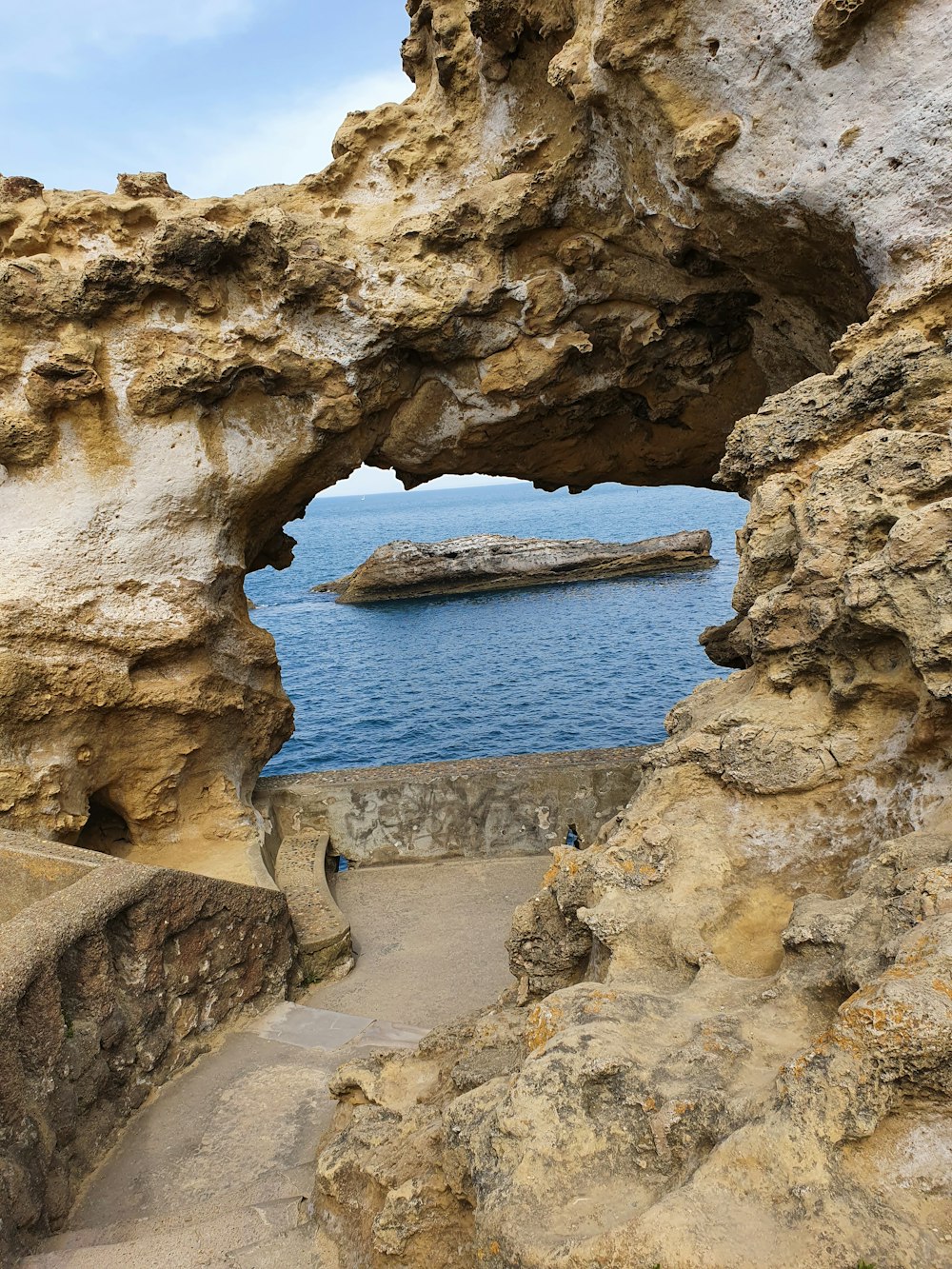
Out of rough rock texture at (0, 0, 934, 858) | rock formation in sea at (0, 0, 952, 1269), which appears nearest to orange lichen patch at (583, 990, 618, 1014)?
rock formation in sea at (0, 0, 952, 1269)

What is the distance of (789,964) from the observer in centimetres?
352

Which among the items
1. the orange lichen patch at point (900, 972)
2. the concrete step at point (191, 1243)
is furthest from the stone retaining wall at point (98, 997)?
the orange lichen patch at point (900, 972)

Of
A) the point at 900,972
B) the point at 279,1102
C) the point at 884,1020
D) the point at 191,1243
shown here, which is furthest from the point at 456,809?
the point at 884,1020

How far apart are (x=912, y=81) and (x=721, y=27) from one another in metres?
1.50

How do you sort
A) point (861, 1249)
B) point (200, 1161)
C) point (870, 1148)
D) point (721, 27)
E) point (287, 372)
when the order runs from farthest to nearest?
1. point (287, 372)
2. point (721, 27)
3. point (200, 1161)
4. point (870, 1148)
5. point (861, 1249)

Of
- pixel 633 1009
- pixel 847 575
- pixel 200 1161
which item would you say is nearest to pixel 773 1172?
pixel 633 1009

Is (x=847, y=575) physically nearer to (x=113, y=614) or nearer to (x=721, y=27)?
(x=721, y=27)

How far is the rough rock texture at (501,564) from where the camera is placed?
3816 centimetres

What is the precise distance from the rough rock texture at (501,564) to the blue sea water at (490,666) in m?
0.96

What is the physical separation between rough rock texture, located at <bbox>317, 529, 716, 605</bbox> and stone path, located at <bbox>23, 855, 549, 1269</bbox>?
28230 millimetres

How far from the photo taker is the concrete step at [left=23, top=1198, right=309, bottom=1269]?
12.8 ft

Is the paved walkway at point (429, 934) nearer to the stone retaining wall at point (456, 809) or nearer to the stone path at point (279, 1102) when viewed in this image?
the stone path at point (279, 1102)

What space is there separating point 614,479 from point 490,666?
47.8 feet

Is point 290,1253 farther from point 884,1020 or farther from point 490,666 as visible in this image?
point 490,666
